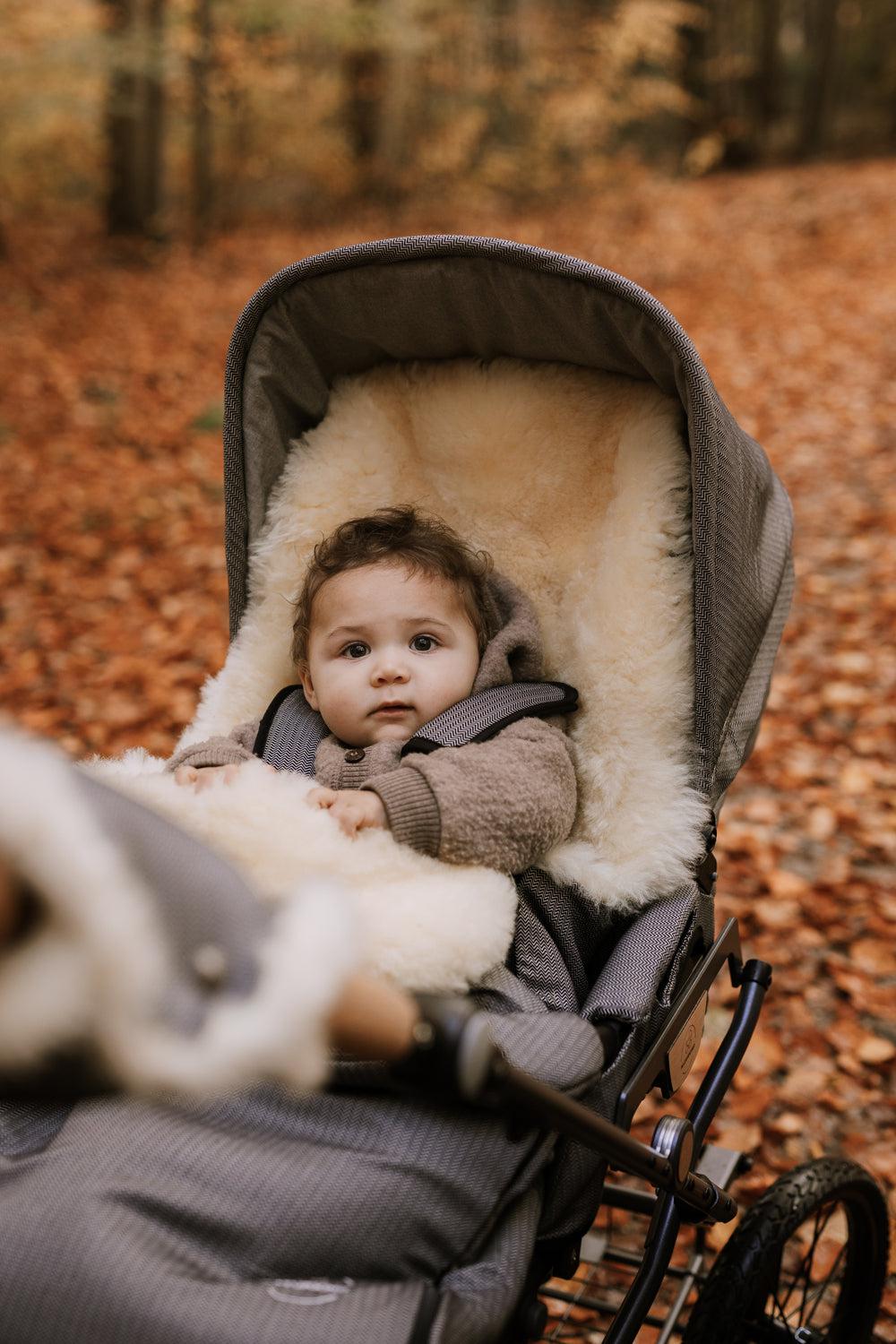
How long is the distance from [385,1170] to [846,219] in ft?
47.3

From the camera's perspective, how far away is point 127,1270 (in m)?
1.20

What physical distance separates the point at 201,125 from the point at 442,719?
12.9 metres

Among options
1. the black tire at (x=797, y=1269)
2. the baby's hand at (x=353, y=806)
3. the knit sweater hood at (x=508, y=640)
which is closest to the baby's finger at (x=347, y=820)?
the baby's hand at (x=353, y=806)

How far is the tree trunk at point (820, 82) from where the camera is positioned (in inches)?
734

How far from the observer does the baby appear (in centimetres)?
174

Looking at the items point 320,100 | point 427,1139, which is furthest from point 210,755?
point 320,100

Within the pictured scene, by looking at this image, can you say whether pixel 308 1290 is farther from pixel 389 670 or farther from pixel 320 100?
pixel 320 100

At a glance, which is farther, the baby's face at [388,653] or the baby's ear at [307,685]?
the baby's ear at [307,685]

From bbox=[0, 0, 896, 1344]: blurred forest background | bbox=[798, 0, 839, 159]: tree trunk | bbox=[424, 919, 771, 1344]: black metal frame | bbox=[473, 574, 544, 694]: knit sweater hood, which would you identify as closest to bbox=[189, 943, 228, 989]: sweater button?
bbox=[424, 919, 771, 1344]: black metal frame

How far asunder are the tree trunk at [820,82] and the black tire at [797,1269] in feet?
68.5

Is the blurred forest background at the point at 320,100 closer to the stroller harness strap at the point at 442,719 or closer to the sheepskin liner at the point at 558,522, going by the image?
the sheepskin liner at the point at 558,522

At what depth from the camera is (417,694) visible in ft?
6.68

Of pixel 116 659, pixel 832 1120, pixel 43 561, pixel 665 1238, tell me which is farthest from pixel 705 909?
pixel 43 561

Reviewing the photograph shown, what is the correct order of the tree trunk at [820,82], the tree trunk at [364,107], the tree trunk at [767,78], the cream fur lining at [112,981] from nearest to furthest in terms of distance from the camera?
the cream fur lining at [112,981] → the tree trunk at [364,107] → the tree trunk at [820,82] → the tree trunk at [767,78]
